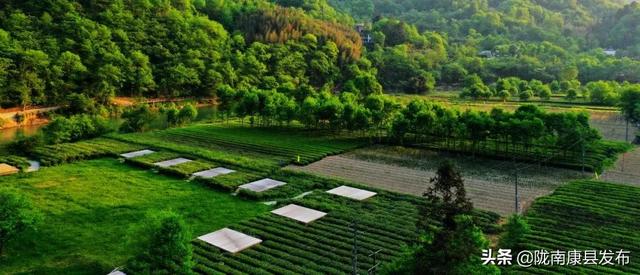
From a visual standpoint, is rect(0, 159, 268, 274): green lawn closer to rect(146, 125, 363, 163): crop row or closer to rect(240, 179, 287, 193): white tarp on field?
rect(240, 179, 287, 193): white tarp on field

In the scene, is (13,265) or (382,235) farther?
(382,235)

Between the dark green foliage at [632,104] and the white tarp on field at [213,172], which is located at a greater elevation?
the dark green foliage at [632,104]

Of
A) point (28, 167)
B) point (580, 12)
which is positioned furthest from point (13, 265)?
point (580, 12)

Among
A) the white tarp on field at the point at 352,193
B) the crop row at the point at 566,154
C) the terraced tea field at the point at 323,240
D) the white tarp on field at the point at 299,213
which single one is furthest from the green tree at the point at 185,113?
the white tarp on field at the point at 299,213

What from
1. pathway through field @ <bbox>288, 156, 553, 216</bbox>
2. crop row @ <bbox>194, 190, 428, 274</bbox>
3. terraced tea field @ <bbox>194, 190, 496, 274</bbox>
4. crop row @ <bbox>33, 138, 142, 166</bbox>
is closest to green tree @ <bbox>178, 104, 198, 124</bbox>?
crop row @ <bbox>33, 138, 142, 166</bbox>

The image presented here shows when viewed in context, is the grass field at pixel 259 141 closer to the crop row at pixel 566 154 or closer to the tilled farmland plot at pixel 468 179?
the tilled farmland plot at pixel 468 179

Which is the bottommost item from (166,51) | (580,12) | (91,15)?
(166,51)

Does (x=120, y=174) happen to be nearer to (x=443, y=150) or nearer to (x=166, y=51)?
(x=443, y=150)

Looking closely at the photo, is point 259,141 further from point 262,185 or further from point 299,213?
point 299,213
